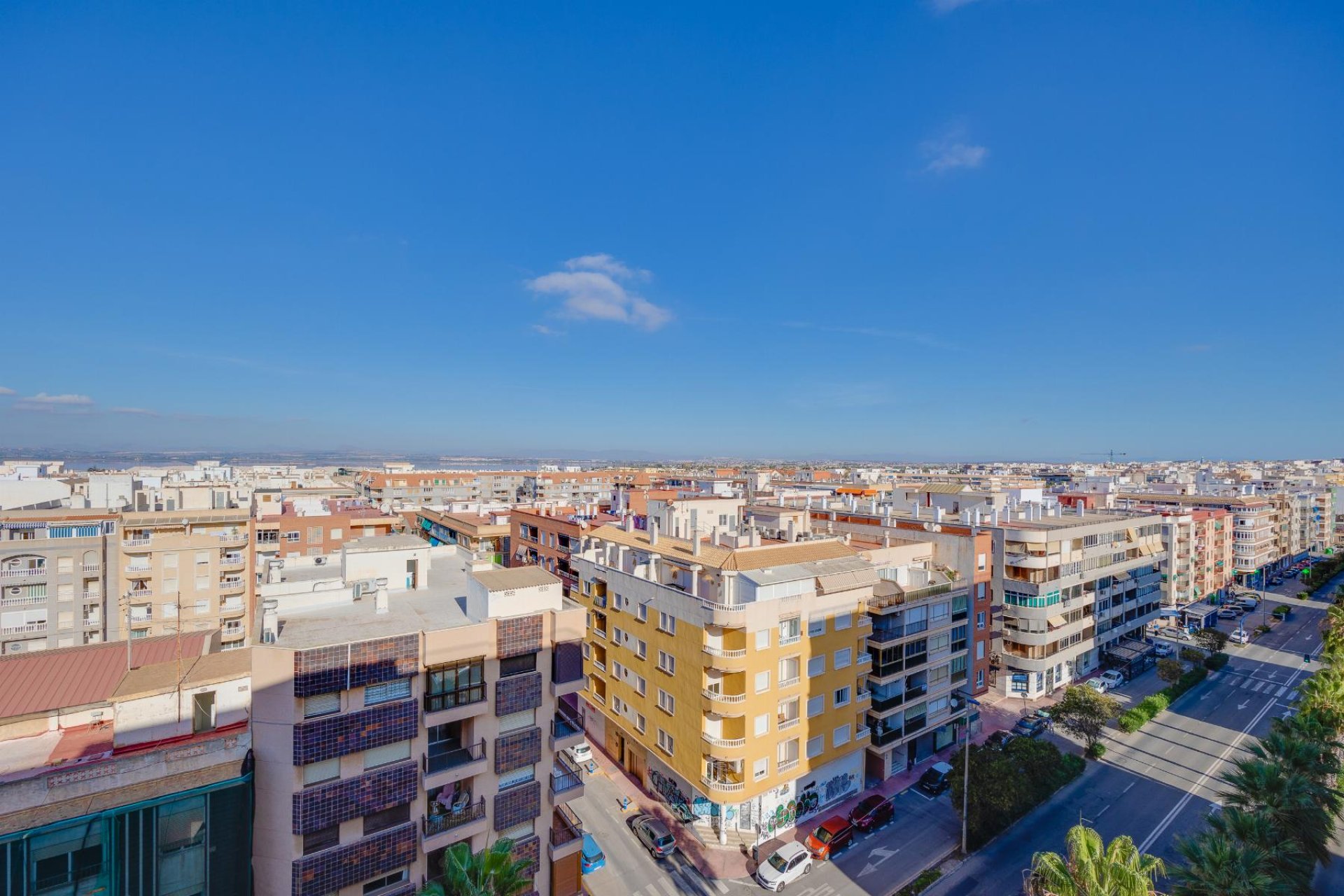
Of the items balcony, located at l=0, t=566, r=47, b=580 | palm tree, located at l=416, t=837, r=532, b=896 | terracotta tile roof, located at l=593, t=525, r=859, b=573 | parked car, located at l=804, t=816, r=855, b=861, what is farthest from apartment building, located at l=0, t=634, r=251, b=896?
balcony, located at l=0, t=566, r=47, b=580

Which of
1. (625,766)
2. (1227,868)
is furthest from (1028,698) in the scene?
(625,766)

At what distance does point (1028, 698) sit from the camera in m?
A: 49.4

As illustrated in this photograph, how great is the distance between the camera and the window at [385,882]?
2067 cm

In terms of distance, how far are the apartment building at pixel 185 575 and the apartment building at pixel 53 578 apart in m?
0.99

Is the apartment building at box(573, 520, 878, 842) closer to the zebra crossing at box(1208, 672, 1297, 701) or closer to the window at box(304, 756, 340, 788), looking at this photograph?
the window at box(304, 756, 340, 788)

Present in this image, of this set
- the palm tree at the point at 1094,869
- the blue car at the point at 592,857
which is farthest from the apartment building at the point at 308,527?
the palm tree at the point at 1094,869

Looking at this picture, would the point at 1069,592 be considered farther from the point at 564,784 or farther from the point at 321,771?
the point at 321,771

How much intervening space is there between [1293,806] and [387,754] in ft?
119

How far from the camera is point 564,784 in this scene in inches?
976

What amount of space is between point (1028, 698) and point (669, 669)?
35.3 m

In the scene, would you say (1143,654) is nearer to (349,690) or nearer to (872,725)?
(872,725)

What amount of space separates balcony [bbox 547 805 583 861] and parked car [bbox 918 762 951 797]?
23.0 meters

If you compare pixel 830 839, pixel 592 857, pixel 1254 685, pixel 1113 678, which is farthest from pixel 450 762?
pixel 1254 685

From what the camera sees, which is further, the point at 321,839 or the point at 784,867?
the point at 784,867
